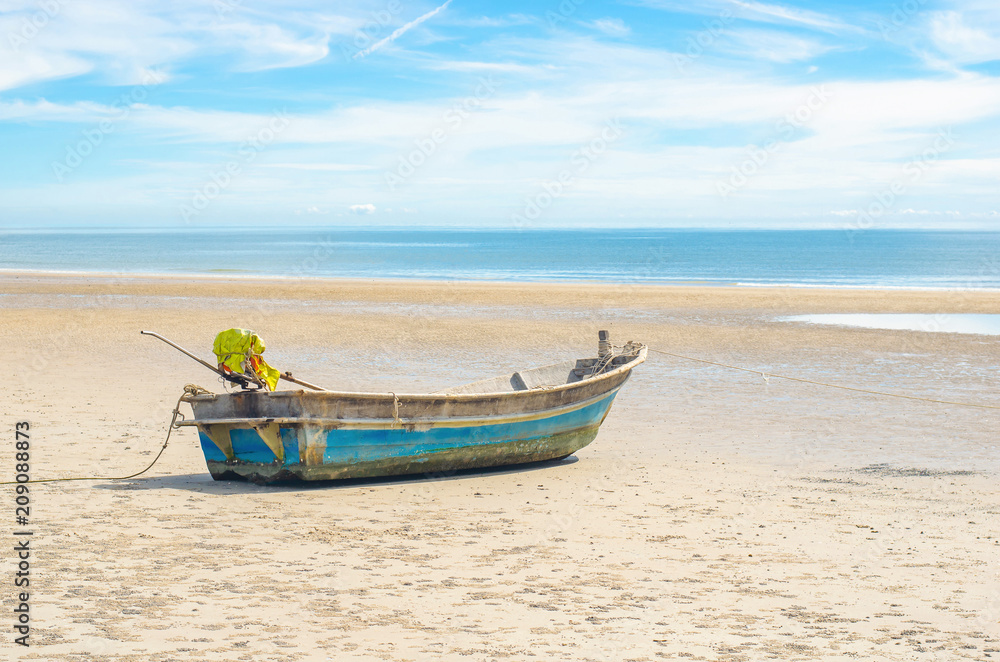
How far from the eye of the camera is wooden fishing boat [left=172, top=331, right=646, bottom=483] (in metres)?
7.88

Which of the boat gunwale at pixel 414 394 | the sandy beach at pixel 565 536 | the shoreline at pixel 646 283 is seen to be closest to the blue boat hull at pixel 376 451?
the sandy beach at pixel 565 536

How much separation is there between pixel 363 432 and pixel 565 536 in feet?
7.40

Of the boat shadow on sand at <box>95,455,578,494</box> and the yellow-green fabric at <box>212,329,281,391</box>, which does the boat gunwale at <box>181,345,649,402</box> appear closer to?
the yellow-green fabric at <box>212,329,281,391</box>

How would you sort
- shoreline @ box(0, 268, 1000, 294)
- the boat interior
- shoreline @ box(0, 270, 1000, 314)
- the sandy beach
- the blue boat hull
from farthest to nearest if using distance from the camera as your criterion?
shoreline @ box(0, 268, 1000, 294), shoreline @ box(0, 270, 1000, 314), the boat interior, the blue boat hull, the sandy beach

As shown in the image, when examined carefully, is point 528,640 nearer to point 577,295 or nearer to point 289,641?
point 289,641

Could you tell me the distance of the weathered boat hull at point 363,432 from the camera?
7.88 m

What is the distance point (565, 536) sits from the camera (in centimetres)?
691

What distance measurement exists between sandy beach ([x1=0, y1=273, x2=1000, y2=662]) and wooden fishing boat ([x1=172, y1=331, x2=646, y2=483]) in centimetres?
21

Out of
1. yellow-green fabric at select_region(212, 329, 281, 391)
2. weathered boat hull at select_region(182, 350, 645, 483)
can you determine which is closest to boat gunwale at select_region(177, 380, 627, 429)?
weathered boat hull at select_region(182, 350, 645, 483)

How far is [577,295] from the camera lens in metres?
32.7

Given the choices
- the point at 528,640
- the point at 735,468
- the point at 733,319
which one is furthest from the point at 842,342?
the point at 528,640

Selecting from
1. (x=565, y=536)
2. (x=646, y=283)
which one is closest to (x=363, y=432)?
(x=565, y=536)

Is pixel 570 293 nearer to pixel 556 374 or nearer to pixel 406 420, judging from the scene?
pixel 556 374

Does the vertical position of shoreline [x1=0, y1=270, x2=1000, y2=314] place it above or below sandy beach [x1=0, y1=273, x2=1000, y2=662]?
above
